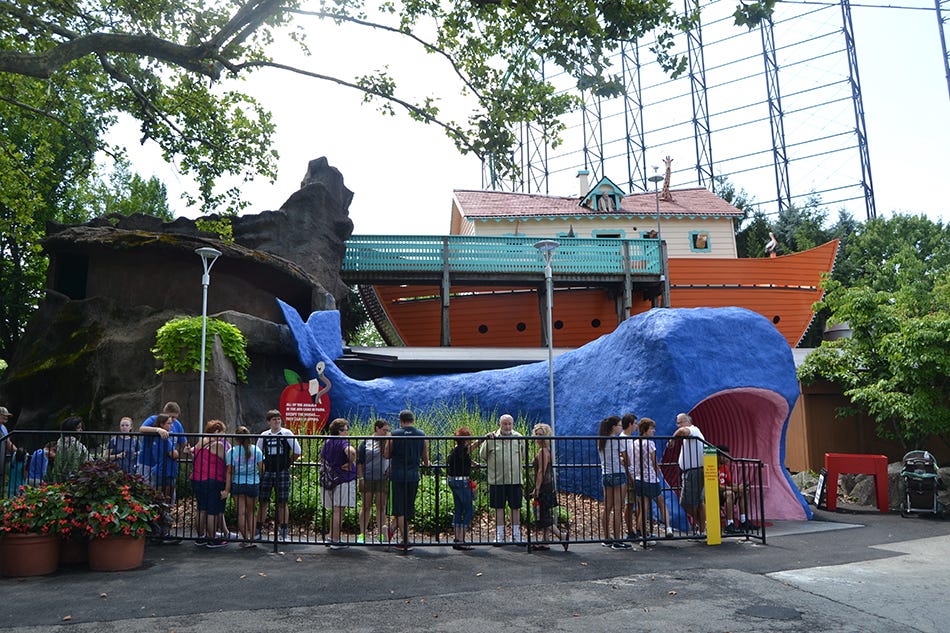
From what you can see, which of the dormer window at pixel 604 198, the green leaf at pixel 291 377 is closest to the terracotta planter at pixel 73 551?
the green leaf at pixel 291 377

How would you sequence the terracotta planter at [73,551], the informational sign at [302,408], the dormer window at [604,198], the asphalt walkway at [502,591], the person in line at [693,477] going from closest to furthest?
the asphalt walkway at [502,591]
the terracotta planter at [73,551]
the person in line at [693,477]
the informational sign at [302,408]
the dormer window at [604,198]

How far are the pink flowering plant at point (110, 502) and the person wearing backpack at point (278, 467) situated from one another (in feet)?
3.92

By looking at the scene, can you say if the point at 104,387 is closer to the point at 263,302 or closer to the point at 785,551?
the point at 263,302

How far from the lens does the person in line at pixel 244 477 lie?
28.2 feet

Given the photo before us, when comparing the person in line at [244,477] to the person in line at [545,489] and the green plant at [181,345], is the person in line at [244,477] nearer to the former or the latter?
the person in line at [545,489]

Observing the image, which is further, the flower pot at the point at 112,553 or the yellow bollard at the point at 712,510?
the yellow bollard at the point at 712,510

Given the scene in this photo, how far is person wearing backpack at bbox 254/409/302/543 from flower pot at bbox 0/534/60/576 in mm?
2202

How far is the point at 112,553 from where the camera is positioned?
7383 mm

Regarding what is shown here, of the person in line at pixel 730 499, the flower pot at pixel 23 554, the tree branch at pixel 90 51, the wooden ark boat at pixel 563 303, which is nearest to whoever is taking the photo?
the flower pot at pixel 23 554

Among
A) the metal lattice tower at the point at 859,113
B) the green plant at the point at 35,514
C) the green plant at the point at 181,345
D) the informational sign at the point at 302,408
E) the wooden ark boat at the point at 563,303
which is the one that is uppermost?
the metal lattice tower at the point at 859,113

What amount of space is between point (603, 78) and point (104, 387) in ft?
36.8

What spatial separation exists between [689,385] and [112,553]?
8134 mm

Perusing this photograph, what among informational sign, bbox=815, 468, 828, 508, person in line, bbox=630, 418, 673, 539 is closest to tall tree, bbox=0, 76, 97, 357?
person in line, bbox=630, 418, 673, 539

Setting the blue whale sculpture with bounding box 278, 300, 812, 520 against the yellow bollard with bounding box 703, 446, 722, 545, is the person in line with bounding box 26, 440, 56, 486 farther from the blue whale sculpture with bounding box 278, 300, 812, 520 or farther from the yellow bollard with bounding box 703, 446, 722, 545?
the yellow bollard with bounding box 703, 446, 722, 545
